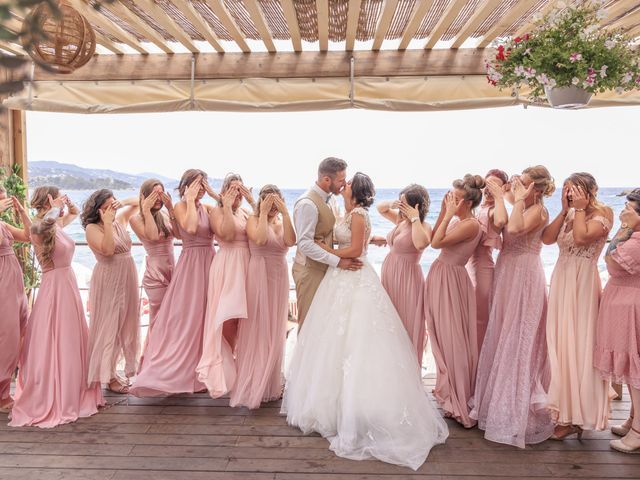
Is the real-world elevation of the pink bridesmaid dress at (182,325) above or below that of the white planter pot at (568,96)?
below

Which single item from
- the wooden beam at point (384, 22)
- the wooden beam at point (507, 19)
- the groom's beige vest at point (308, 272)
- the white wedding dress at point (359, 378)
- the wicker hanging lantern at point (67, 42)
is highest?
the wooden beam at point (507, 19)

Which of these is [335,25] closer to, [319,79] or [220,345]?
[319,79]

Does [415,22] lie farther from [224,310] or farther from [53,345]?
[53,345]

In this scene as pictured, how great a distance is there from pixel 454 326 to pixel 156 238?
2.25m

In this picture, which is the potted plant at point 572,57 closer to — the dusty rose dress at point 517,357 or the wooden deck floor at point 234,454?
the dusty rose dress at point 517,357

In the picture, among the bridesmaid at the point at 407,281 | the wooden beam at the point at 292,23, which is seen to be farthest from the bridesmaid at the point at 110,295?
the bridesmaid at the point at 407,281

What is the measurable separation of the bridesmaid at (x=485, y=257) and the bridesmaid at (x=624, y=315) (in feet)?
2.56

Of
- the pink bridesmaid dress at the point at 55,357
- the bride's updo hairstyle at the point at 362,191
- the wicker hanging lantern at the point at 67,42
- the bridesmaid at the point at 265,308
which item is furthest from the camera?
the bridesmaid at the point at 265,308

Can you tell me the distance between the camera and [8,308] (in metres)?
3.99

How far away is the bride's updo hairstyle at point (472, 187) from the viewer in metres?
3.78

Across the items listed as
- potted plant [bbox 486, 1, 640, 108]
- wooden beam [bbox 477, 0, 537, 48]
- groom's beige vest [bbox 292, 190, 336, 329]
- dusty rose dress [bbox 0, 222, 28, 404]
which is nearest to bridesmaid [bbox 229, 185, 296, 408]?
groom's beige vest [bbox 292, 190, 336, 329]

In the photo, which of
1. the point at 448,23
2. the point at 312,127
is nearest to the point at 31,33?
the point at 448,23

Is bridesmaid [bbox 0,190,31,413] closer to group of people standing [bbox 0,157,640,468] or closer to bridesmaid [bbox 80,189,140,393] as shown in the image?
group of people standing [bbox 0,157,640,468]

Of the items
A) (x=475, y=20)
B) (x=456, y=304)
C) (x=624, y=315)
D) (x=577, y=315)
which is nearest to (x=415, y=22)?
(x=475, y=20)
